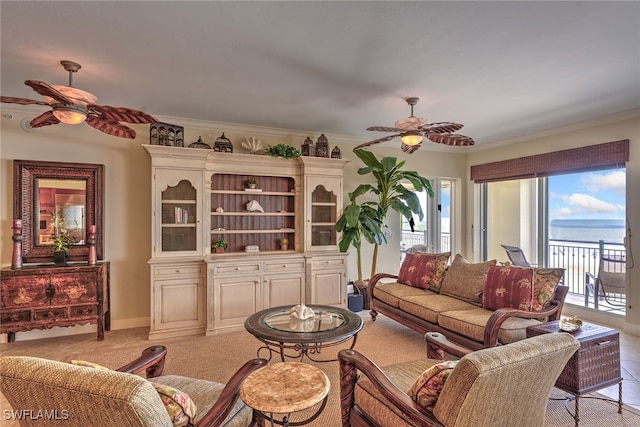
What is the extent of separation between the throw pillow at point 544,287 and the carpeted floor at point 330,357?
706 millimetres

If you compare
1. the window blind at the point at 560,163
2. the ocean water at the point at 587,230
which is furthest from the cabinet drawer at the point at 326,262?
the ocean water at the point at 587,230

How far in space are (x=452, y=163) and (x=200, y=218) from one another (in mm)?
4516

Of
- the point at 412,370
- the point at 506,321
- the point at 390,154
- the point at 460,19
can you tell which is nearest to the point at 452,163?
→ the point at 390,154

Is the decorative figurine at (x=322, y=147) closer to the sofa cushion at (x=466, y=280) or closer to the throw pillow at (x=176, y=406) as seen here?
the sofa cushion at (x=466, y=280)

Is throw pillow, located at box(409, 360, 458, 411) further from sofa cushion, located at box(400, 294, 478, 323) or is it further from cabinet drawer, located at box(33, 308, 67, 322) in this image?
cabinet drawer, located at box(33, 308, 67, 322)

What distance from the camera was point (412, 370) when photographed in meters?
2.05

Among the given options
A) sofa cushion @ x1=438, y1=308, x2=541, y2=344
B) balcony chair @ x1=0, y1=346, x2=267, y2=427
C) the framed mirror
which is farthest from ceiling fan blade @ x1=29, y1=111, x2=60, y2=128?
sofa cushion @ x1=438, y1=308, x2=541, y2=344

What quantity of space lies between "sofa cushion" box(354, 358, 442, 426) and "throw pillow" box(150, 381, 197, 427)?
2.96 feet

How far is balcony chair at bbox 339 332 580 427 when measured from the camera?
50.4 inches

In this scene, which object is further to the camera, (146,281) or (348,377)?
(146,281)

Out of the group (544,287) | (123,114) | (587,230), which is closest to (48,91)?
(123,114)

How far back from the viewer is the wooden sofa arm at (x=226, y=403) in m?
1.39

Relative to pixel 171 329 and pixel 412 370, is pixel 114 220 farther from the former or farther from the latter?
pixel 412 370

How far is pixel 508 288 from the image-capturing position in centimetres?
314
